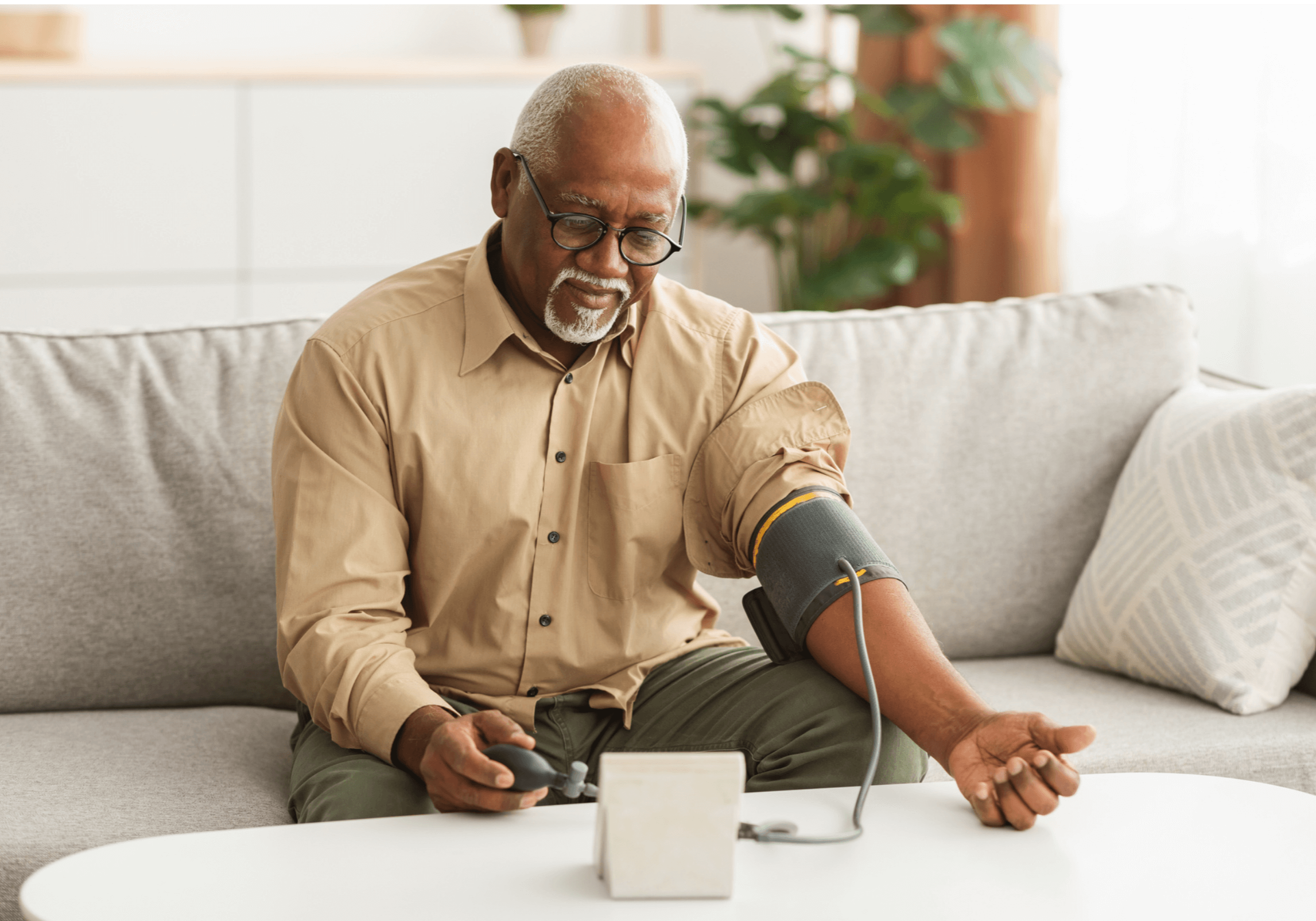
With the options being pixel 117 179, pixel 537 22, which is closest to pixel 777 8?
pixel 537 22

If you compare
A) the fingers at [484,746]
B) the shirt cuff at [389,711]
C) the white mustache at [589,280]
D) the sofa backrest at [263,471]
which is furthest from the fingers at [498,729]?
the sofa backrest at [263,471]

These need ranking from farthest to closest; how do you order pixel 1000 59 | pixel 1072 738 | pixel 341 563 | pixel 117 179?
1. pixel 117 179
2. pixel 1000 59
3. pixel 341 563
4. pixel 1072 738

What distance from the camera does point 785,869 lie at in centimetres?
91

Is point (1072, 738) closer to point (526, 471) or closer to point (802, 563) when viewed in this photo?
point (802, 563)

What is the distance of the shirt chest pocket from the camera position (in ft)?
4.64

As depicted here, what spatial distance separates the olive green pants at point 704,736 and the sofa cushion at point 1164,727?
0.27 m

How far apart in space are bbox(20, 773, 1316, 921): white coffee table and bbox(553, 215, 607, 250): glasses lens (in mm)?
575

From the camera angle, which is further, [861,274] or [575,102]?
[861,274]

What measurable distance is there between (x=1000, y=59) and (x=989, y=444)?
58.3 inches

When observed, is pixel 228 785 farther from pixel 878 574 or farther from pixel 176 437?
pixel 878 574

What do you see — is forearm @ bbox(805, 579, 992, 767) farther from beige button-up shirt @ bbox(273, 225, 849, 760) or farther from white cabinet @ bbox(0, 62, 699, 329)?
white cabinet @ bbox(0, 62, 699, 329)

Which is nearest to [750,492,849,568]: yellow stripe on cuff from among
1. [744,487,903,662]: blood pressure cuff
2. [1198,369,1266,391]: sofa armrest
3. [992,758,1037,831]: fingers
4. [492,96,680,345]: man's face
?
[744,487,903,662]: blood pressure cuff

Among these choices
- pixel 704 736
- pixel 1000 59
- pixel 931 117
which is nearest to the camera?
Result: pixel 704 736

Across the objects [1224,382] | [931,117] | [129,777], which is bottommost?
[129,777]
